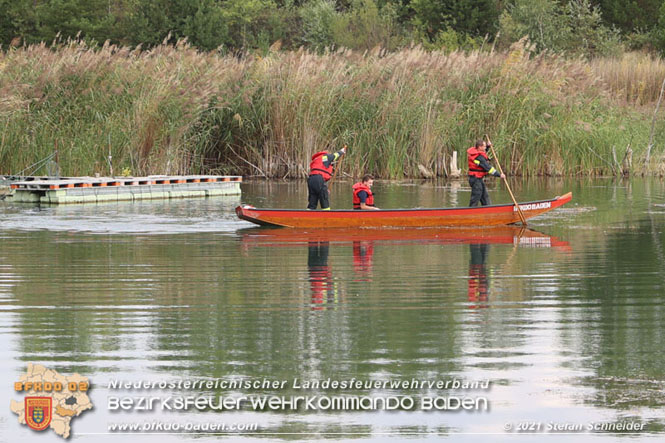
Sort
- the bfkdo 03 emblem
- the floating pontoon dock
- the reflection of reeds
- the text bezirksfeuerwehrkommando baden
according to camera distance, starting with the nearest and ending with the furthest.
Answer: the bfkdo 03 emblem, the text bezirksfeuerwehrkommando baden, the floating pontoon dock, the reflection of reeds

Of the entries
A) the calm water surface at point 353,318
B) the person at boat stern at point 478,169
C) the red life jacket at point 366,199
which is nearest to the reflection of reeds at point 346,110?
the calm water surface at point 353,318

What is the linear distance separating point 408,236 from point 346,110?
12925mm

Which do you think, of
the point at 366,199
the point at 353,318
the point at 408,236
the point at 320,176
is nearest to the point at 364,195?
the point at 366,199

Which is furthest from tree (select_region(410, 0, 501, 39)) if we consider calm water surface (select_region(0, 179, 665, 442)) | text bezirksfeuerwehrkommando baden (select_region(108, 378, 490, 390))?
text bezirksfeuerwehrkommando baden (select_region(108, 378, 490, 390))

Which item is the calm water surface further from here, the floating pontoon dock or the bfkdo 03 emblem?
the floating pontoon dock

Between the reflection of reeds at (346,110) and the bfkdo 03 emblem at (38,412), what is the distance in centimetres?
2208

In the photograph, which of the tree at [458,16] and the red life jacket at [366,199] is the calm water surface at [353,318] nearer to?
the red life jacket at [366,199]

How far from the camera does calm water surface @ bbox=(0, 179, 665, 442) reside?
27.9 ft

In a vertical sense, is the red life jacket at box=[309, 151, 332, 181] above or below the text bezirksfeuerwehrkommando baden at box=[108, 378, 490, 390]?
above

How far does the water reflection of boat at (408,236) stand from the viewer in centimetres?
1965

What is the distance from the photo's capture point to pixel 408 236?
20391 millimetres

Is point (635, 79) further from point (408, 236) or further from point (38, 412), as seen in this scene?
point (38, 412)

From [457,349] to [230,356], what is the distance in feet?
6.29

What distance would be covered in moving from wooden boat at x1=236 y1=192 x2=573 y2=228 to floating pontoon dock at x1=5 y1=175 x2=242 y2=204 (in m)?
6.52
